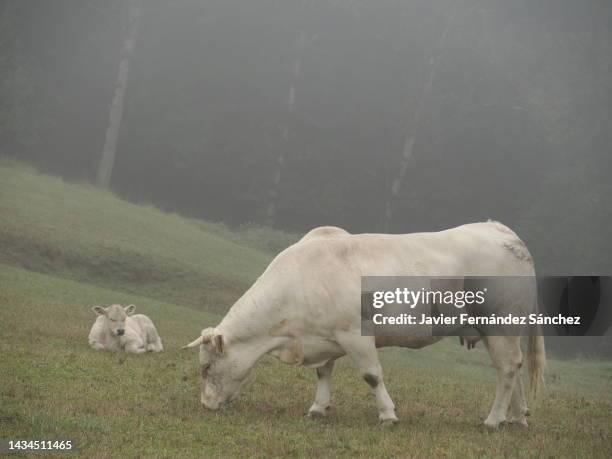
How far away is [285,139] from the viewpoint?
53.2 m

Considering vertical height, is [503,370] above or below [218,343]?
below

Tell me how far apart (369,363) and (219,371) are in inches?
79.2

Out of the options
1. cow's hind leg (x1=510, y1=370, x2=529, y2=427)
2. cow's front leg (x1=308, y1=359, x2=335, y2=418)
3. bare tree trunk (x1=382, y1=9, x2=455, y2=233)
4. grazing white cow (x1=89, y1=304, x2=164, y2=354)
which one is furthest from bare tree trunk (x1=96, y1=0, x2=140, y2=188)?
cow's hind leg (x1=510, y1=370, x2=529, y2=427)

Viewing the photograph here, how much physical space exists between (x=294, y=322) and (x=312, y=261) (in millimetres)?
791

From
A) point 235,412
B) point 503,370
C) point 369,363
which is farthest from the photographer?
point 235,412

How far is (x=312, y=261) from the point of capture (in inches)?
447

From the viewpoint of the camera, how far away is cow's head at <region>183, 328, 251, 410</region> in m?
11.5

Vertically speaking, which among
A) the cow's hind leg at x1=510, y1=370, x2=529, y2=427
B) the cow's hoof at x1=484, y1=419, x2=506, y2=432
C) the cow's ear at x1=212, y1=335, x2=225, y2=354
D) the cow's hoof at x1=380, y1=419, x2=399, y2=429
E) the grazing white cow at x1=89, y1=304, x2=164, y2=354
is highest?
the grazing white cow at x1=89, y1=304, x2=164, y2=354

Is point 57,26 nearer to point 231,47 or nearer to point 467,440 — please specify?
point 231,47

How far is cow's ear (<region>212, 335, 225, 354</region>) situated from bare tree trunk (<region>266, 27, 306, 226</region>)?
1508 inches

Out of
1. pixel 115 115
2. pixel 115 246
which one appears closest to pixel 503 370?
pixel 115 246

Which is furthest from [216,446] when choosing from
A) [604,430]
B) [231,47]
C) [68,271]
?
[231,47]

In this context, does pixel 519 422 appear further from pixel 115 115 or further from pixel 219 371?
pixel 115 115

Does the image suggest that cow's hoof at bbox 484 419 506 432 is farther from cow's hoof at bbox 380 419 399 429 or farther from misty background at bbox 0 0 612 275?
misty background at bbox 0 0 612 275
